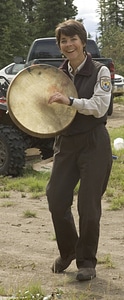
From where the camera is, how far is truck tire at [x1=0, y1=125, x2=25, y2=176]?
8703mm

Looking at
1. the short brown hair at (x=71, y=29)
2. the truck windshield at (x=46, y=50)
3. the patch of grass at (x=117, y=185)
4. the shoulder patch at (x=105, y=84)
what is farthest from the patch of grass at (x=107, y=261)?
the truck windshield at (x=46, y=50)

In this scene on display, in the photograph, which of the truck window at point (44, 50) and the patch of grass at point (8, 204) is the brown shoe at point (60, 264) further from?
the truck window at point (44, 50)

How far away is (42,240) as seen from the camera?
584 centimetres

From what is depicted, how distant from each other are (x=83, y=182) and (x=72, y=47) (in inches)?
35.0

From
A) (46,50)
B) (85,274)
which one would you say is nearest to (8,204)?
(85,274)

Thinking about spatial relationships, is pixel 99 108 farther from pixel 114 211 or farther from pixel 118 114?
pixel 118 114

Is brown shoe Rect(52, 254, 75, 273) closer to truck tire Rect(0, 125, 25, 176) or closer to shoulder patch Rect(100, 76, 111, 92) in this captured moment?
shoulder patch Rect(100, 76, 111, 92)

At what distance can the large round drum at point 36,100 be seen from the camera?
4.51 metres

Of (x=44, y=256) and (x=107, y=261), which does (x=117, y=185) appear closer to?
(x=44, y=256)

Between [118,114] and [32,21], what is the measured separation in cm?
3067

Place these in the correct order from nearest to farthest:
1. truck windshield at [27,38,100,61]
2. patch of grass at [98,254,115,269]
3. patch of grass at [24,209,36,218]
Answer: patch of grass at [98,254,115,269] → patch of grass at [24,209,36,218] → truck windshield at [27,38,100,61]

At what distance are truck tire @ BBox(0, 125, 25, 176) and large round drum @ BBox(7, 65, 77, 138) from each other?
4164 mm

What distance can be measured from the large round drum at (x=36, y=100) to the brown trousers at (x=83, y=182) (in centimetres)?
14

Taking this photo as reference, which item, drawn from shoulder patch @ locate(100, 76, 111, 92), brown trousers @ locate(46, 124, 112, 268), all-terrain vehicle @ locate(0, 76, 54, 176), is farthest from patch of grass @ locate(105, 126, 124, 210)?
shoulder patch @ locate(100, 76, 111, 92)
